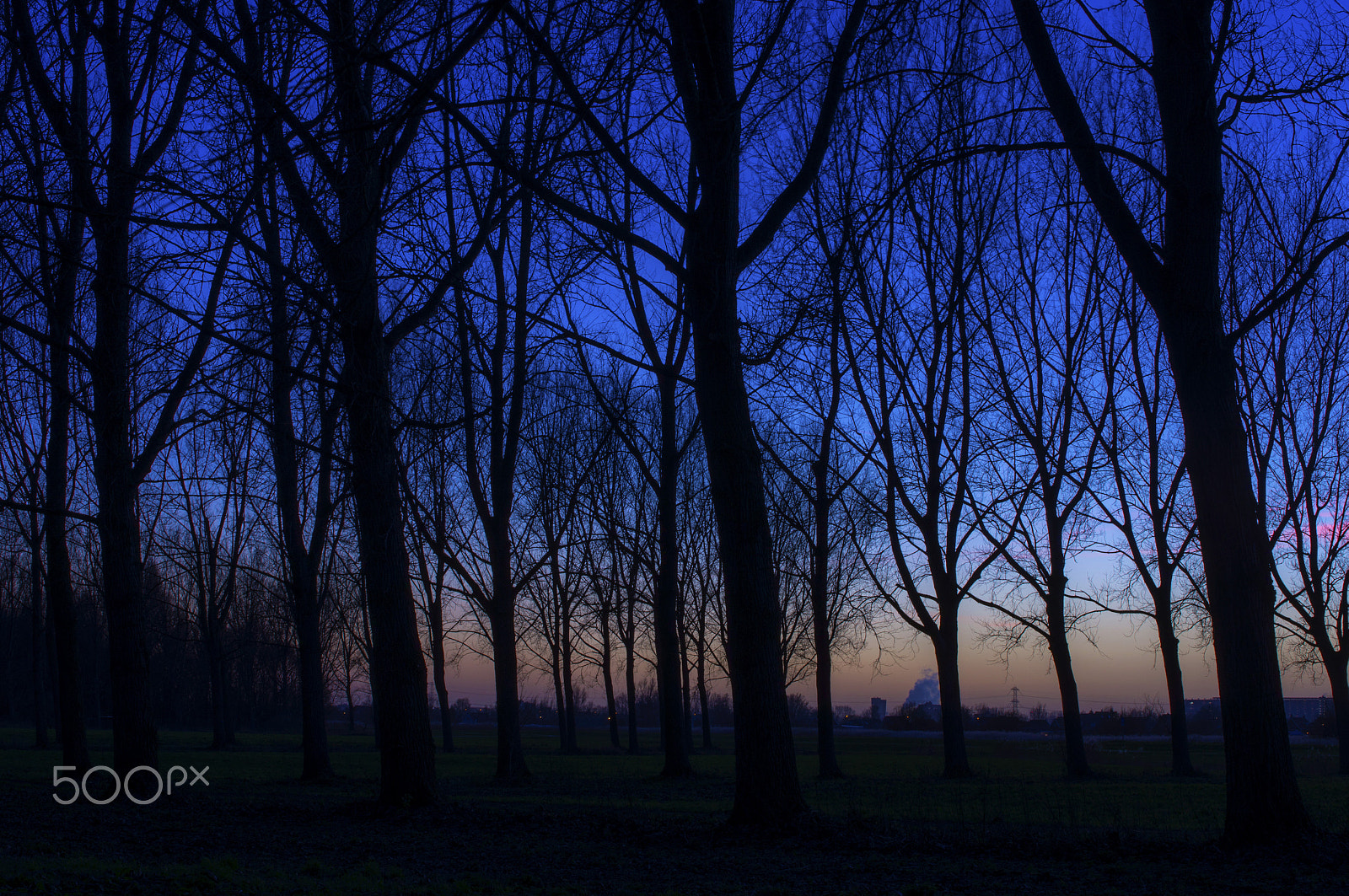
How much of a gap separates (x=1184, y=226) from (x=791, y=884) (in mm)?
5804

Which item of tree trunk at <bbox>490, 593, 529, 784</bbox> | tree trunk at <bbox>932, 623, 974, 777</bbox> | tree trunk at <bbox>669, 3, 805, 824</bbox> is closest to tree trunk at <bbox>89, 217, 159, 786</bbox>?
tree trunk at <bbox>490, 593, 529, 784</bbox>

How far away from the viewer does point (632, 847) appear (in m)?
6.80

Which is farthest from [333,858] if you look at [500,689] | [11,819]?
[500,689]

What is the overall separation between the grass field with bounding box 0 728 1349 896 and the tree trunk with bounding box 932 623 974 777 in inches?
171

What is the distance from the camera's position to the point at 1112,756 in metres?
27.5

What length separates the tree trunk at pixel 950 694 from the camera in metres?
16.8

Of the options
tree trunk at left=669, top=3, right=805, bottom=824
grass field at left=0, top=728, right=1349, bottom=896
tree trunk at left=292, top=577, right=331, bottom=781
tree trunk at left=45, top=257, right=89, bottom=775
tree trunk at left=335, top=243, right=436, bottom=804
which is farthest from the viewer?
tree trunk at left=292, top=577, right=331, bottom=781

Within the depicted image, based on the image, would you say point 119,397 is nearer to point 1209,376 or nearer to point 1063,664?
point 1209,376

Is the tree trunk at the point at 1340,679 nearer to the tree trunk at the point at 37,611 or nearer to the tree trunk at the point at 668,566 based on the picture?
the tree trunk at the point at 668,566

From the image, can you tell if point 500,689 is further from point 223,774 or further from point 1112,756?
point 1112,756

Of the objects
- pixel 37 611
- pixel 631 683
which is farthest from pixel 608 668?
pixel 37 611

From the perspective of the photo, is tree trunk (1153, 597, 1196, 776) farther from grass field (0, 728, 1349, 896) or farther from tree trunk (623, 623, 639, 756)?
tree trunk (623, 623, 639, 756)

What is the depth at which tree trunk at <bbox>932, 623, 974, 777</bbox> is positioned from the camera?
16.8 metres

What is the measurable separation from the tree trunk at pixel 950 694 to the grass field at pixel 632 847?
14.3 feet
